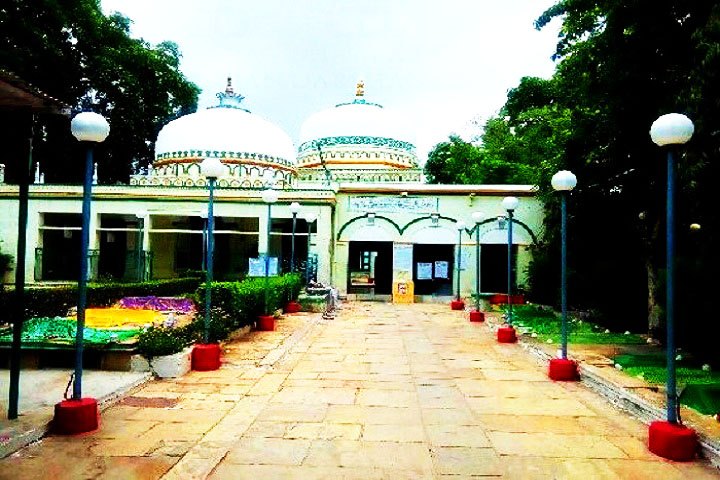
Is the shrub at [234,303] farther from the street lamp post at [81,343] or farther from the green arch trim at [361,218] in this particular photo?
the green arch trim at [361,218]

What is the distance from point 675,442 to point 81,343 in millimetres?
5098

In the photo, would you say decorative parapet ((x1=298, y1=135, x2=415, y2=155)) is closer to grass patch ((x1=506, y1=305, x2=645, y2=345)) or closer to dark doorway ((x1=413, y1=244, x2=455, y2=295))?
dark doorway ((x1=413, y1=244, x2=455, y2=295))

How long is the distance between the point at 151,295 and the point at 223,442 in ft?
38.3

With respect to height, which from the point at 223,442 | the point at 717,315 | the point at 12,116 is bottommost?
the point at 223,442

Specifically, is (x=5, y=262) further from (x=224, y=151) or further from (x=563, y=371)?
(x=563, y=371)

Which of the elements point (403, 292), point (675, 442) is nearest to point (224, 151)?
point (403, 292)

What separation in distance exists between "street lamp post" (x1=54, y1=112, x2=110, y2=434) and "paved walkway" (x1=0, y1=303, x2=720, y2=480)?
0.19 metres

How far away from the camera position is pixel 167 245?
23.7 m

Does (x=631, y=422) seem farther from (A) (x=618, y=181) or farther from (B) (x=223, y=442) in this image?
(A) (x=618, y=181)

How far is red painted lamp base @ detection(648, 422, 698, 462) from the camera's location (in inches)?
193

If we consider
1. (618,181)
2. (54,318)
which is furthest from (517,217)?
(54,318)

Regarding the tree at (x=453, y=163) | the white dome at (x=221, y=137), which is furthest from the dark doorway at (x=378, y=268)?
the tree at (x=453, y=163)

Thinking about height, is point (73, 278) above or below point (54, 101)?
below

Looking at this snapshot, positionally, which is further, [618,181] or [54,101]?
[618,181]
